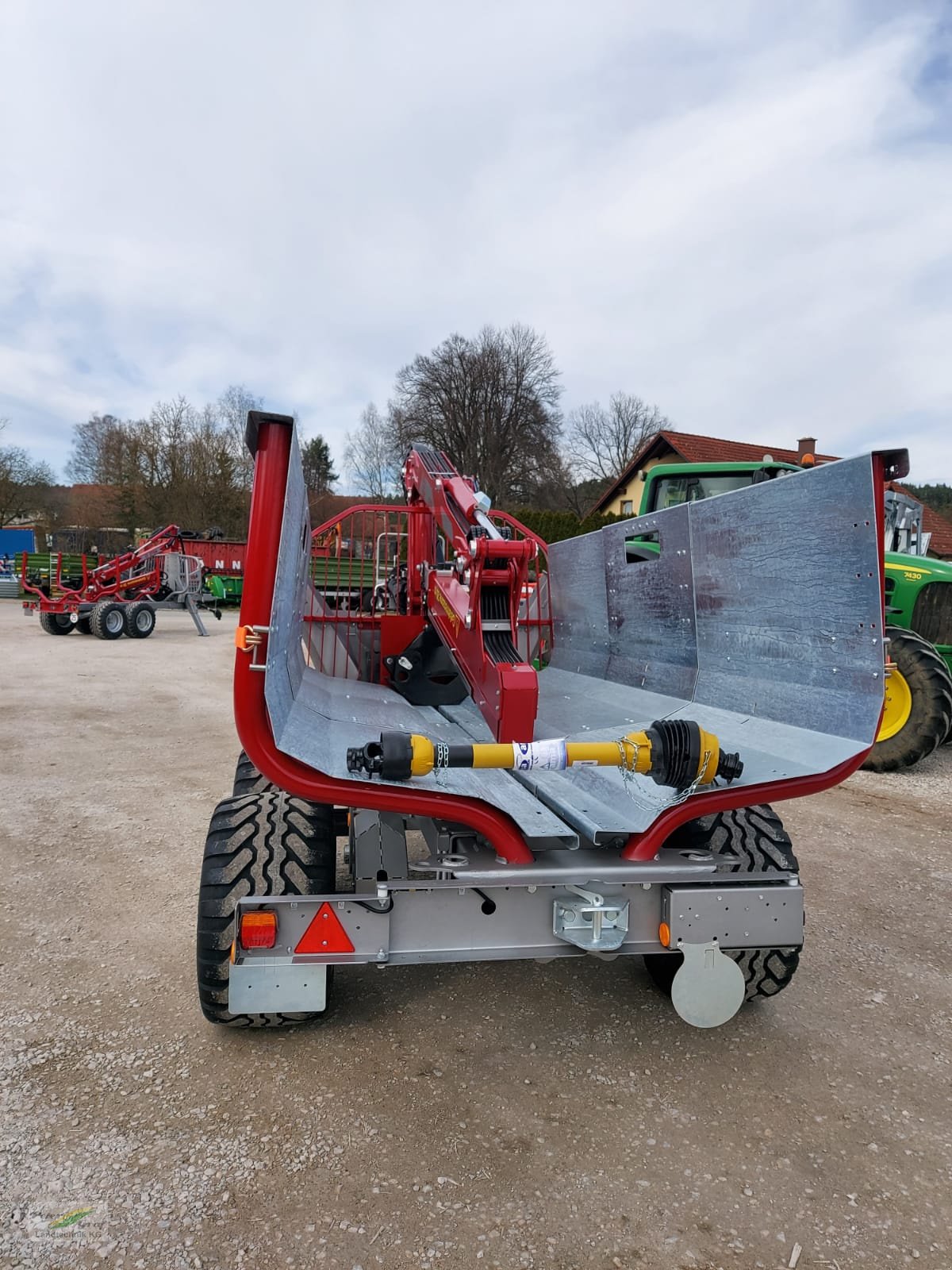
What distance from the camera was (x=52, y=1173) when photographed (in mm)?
2012

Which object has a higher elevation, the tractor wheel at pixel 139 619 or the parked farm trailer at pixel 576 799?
the tractor wheel at pixel 139 619

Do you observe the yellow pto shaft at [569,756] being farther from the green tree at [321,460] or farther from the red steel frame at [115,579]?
the green tree at [321,460]

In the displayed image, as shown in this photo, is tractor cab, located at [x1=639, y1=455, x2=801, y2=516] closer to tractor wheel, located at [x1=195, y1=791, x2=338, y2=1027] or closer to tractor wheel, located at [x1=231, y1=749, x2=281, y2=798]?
tractor wheel, located at [x1=231, y1=749, x2=281, y2=798]

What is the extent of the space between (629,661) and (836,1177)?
8.10 ft

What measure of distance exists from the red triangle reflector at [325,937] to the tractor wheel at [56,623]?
16.7 metres

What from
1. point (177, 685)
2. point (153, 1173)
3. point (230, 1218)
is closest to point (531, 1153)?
point (230, 1218)

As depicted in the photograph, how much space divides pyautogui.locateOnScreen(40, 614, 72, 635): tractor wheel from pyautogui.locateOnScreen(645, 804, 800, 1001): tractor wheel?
664 inches

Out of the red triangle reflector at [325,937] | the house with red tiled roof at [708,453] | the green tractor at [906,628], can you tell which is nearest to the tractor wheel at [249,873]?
the red triangle reflector at [325,937]

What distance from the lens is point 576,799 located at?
295cm

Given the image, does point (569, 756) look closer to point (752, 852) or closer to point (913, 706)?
point (752, 852)

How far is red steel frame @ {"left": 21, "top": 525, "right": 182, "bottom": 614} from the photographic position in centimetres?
1641

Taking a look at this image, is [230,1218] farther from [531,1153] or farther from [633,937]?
[633,937]

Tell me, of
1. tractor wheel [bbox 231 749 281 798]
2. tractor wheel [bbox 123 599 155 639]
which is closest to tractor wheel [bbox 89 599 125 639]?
tractor wheel [bbox 123 599 155 639]

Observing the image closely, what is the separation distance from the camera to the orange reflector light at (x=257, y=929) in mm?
2240
